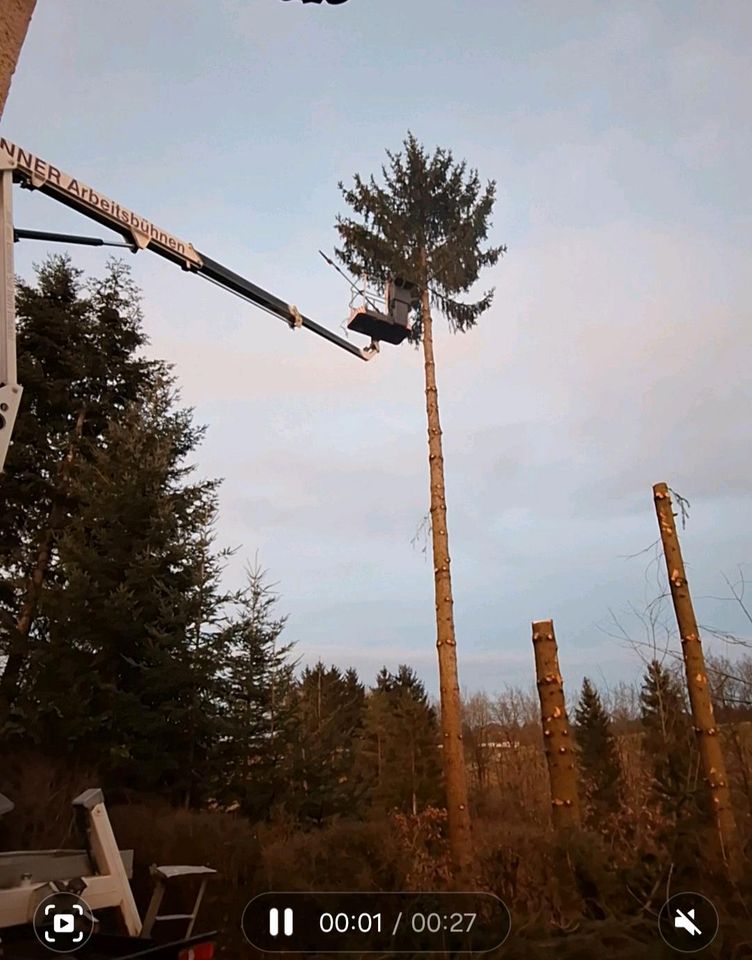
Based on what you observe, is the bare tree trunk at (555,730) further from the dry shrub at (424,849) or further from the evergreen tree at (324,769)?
the evergreen tree at (324,769)

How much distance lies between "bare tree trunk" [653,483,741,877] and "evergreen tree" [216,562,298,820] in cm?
772

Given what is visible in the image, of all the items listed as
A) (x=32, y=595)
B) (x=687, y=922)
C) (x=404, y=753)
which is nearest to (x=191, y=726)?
(x=32, y=595)

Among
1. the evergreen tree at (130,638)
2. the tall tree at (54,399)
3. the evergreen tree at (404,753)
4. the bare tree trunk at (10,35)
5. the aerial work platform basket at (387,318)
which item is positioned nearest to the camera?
the bare tree trunk at (10,35)

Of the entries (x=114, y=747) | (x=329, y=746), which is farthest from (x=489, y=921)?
(x=329, y=746)

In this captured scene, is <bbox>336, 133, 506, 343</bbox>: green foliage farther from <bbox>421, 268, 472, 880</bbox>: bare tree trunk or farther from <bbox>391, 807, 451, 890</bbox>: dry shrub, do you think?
<bbox>391, 807, 451, 890</bbox>: dry shrub

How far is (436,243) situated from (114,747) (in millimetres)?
11235

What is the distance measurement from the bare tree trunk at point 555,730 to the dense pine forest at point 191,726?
0.27 metres

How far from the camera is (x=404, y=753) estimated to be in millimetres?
26969

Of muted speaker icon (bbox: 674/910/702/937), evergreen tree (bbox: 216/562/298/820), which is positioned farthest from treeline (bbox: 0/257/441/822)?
muted speaker icon (bbox: 674/910/702/937)

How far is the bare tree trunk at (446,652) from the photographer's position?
423 inches

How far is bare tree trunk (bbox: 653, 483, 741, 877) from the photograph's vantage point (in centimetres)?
554

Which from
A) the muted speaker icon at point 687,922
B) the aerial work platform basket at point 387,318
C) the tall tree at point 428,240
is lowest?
the muted speaker icon at point 687,922

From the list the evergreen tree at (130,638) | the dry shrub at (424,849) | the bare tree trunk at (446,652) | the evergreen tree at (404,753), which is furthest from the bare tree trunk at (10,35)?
the evergreen tree at (404,753)

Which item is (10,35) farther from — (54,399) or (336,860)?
(54,399)
